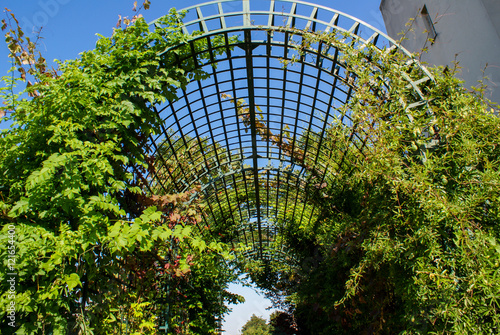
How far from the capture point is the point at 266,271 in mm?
20484

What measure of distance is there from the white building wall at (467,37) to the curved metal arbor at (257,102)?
6.43 ft

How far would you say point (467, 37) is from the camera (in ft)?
22.8

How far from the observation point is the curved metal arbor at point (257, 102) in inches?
257

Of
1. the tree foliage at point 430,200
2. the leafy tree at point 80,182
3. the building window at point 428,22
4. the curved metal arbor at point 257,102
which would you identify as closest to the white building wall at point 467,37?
the building window at point 428,22

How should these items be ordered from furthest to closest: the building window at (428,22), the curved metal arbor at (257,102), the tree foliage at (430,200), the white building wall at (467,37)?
A: 1. the building window at (428,22)
2. the curved metal arbor at (257,102)
3. the white building wall at (467,37)
4. the tree foliage at (430,200)

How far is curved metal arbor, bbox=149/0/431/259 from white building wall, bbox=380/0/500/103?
6.43 feet

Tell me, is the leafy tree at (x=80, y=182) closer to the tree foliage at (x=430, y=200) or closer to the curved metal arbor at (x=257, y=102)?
the curved metal arbor at (x=257, y=102)

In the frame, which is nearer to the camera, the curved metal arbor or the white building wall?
the white building wall

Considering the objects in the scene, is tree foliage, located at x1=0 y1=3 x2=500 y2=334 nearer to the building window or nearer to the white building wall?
the white building wall

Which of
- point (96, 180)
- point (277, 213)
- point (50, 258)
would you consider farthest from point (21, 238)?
point (277, 213)

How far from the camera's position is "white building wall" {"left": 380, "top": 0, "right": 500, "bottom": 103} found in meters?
5.95

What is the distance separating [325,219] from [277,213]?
7646 mm

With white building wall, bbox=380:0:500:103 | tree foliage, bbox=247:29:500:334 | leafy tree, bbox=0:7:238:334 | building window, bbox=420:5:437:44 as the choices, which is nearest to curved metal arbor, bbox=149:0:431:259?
tree foliage, bbox=247:29:500:334

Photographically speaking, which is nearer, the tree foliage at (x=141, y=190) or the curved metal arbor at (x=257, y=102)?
the tree foliage at (x=141, y=190)
